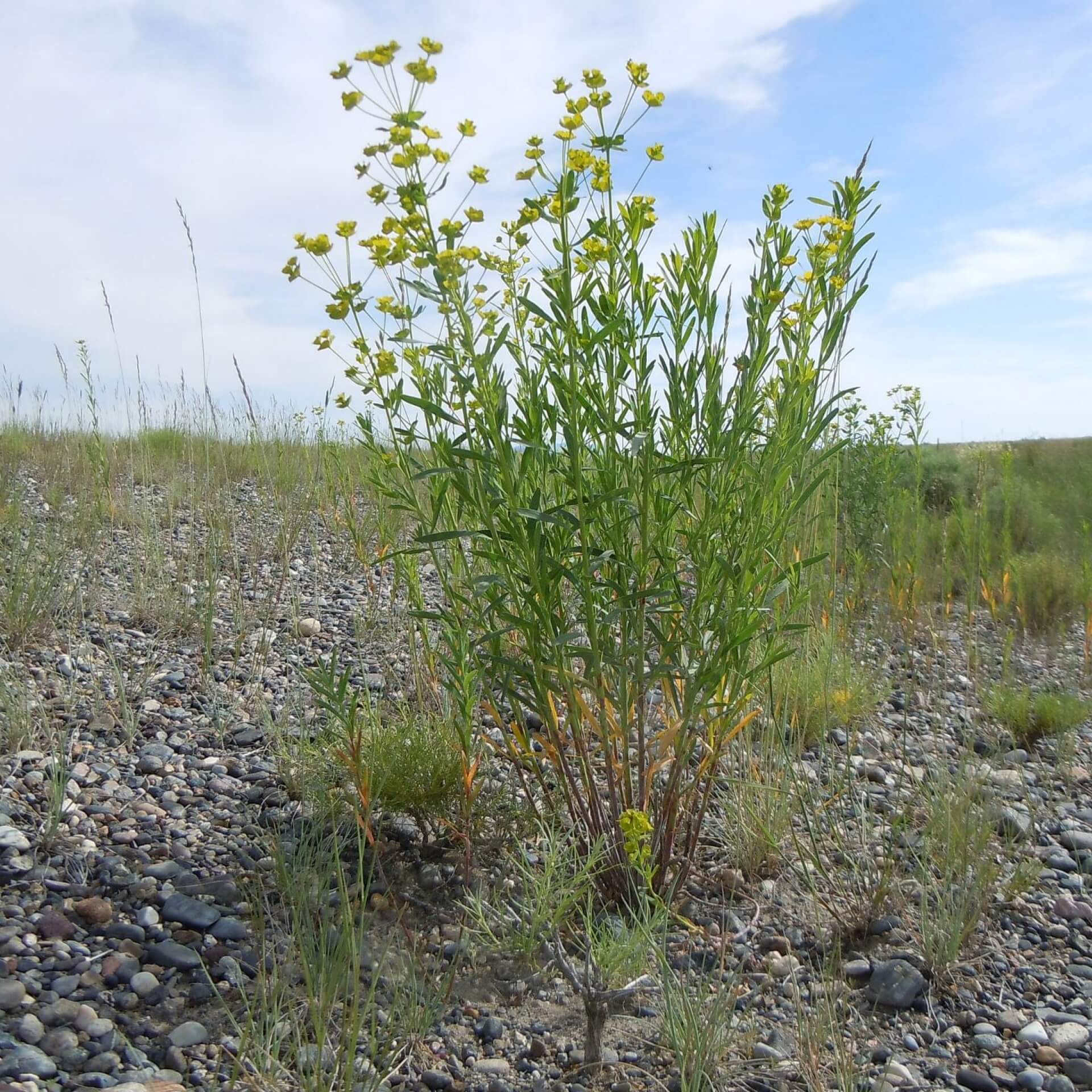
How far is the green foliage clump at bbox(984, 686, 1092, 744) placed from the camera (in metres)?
3.87

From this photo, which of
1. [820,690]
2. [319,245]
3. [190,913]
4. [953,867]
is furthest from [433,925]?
[820,690]

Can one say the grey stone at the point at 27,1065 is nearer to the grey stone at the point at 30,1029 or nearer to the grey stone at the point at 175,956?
the grey stone at the point at 30,1029

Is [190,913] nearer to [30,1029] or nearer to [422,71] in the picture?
[30,1029]

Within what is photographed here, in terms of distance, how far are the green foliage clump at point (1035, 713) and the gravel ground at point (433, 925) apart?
0.42ft

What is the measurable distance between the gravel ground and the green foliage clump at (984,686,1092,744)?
0.42 ft

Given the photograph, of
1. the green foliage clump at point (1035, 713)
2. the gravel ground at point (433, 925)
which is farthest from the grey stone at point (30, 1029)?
the green foliage clump at point (1035, 713)

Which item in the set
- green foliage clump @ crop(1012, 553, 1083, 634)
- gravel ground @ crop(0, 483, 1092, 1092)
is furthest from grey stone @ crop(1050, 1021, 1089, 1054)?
green foliage clump @ crop(1012, 553, 1083, 634)

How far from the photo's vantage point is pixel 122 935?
89.1 inches

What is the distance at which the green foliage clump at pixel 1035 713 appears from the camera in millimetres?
3871

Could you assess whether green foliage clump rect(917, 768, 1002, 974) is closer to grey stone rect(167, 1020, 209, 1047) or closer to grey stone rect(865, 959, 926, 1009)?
grey stone rect(865, 959, 926, 1009)

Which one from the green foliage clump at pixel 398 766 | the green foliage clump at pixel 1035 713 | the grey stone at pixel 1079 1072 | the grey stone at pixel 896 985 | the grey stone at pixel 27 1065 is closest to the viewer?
the grey stone at pixel 27 1065

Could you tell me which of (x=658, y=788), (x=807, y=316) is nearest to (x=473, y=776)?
(x=658, y=788)

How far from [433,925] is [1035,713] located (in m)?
2.84

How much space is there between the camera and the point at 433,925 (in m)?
2.38
